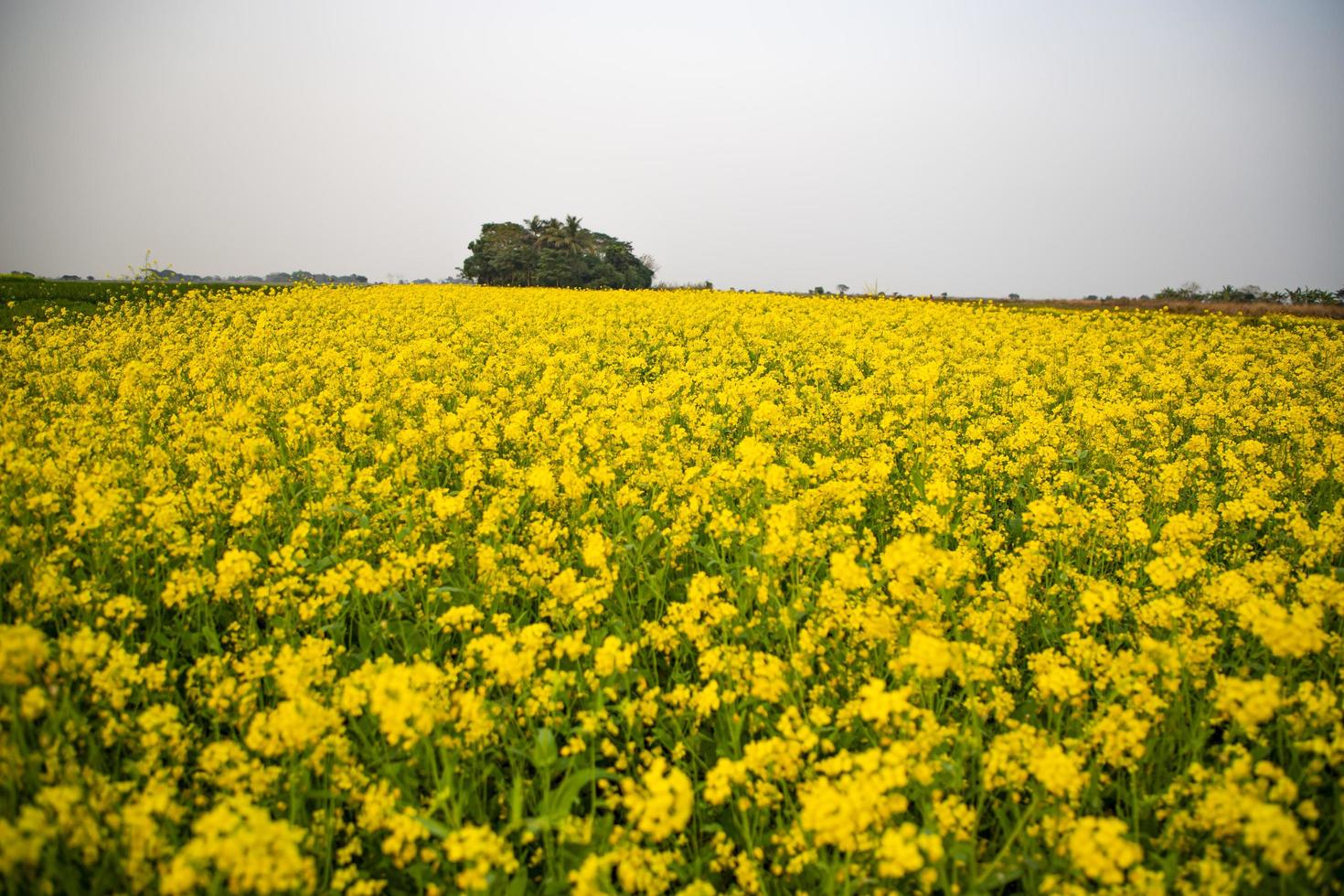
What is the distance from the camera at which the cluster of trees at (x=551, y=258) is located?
187 ft

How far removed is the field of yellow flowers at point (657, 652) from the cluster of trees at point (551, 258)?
1999 inches

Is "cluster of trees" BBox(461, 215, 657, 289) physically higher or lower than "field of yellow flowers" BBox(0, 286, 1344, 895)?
higher

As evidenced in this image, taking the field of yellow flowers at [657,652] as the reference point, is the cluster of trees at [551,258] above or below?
above

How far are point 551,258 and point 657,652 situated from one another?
56999mm

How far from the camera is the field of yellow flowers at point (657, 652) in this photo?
2215 mm

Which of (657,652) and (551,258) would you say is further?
(551,258)

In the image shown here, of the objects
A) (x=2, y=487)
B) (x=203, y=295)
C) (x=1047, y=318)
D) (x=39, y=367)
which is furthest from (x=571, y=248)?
(x=2, y=487)

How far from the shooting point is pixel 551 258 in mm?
57438

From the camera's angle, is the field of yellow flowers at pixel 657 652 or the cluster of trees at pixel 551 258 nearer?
the field of yellow flowers at pixel 657 652

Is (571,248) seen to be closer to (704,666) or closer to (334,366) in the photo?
(334,366)

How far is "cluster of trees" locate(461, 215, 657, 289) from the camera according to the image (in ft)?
187

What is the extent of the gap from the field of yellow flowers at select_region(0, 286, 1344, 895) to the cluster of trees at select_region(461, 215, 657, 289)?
50.8 m

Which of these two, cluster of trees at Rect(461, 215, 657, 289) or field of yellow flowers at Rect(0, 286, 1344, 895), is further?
cluster of trees at Rect(461, 215, 657, 289)

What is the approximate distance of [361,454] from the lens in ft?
21.0
